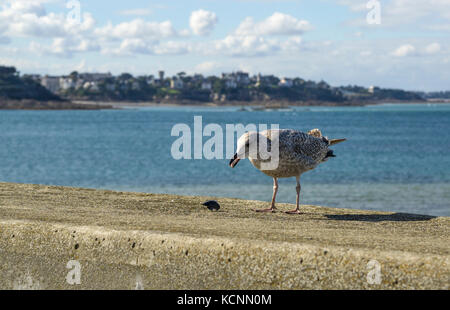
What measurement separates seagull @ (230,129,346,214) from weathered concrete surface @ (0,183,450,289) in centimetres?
81

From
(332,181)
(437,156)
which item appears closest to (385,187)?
(332,181)

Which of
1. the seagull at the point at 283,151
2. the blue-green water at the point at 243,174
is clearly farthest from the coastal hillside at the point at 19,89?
the seagull at the point at 283,151

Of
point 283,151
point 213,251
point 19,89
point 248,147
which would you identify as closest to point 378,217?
point 283,151

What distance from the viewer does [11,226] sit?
659 centimetres

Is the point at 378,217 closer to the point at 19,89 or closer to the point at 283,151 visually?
the point at 283,151

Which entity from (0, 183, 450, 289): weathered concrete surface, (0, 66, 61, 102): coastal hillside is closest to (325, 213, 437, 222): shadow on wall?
(0, 183, 450, 289): weathered concrete surface

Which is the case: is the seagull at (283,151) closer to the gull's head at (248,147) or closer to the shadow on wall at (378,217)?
the gull's head at (248,147)

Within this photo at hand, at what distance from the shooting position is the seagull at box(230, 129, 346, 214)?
7922 millimetres

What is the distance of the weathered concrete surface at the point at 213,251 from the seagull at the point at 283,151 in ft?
2.67

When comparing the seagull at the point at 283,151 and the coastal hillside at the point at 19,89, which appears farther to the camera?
the coastal hillside at the point at 19,89

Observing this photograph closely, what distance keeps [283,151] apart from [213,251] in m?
2.73

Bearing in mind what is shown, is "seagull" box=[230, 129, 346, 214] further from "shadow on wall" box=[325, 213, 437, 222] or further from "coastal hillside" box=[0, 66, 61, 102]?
"coastal hillside" box=[0, 66, 61, 102]

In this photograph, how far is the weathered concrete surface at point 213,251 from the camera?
531 centimetres
